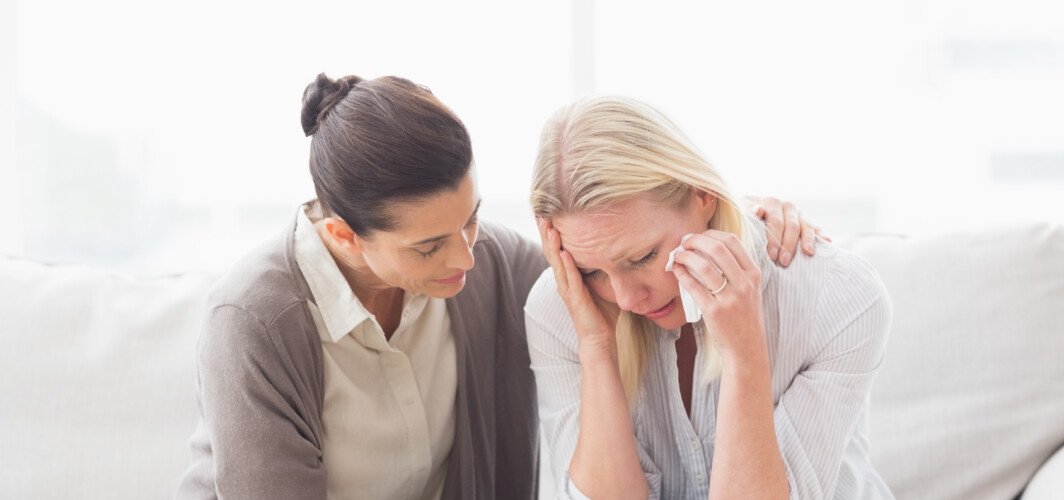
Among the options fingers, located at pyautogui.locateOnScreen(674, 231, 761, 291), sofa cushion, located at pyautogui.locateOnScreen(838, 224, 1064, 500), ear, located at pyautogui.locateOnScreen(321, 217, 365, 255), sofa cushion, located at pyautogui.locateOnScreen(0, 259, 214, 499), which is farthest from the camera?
sofa cushion, located at pyautogui.locateOnScreen(0, 259, 214, 499)

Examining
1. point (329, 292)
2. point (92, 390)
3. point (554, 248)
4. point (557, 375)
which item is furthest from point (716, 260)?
point (92, 390)

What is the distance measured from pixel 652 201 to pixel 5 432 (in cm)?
137

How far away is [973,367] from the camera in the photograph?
162 cm

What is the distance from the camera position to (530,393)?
68.3 inches

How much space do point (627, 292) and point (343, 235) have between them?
47cm

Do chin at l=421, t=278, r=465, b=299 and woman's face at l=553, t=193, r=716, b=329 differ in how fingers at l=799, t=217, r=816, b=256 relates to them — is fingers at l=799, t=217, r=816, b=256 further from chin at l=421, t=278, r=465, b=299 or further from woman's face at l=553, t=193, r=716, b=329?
chin at l=421, t=278, r=465, b=299

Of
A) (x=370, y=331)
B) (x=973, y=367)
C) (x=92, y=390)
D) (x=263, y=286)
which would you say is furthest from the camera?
(x=92, y=390)

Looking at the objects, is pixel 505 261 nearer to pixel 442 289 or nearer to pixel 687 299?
pixel 442 289

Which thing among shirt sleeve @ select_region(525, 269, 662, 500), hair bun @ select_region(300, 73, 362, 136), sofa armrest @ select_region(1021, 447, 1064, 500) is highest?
hair bun @ select_region(300, 73, 362, 136)

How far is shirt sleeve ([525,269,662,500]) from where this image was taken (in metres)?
1.48

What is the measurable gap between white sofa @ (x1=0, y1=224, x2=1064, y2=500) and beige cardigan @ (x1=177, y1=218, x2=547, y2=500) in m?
0.26

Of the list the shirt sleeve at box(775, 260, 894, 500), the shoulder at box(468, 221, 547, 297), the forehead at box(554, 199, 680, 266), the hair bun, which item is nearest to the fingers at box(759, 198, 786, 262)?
the shirt sleeve at box(775, 260, 894, 500)

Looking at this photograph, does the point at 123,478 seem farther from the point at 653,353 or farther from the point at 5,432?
the point at 653,353

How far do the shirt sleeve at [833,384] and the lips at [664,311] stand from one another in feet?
0.75
